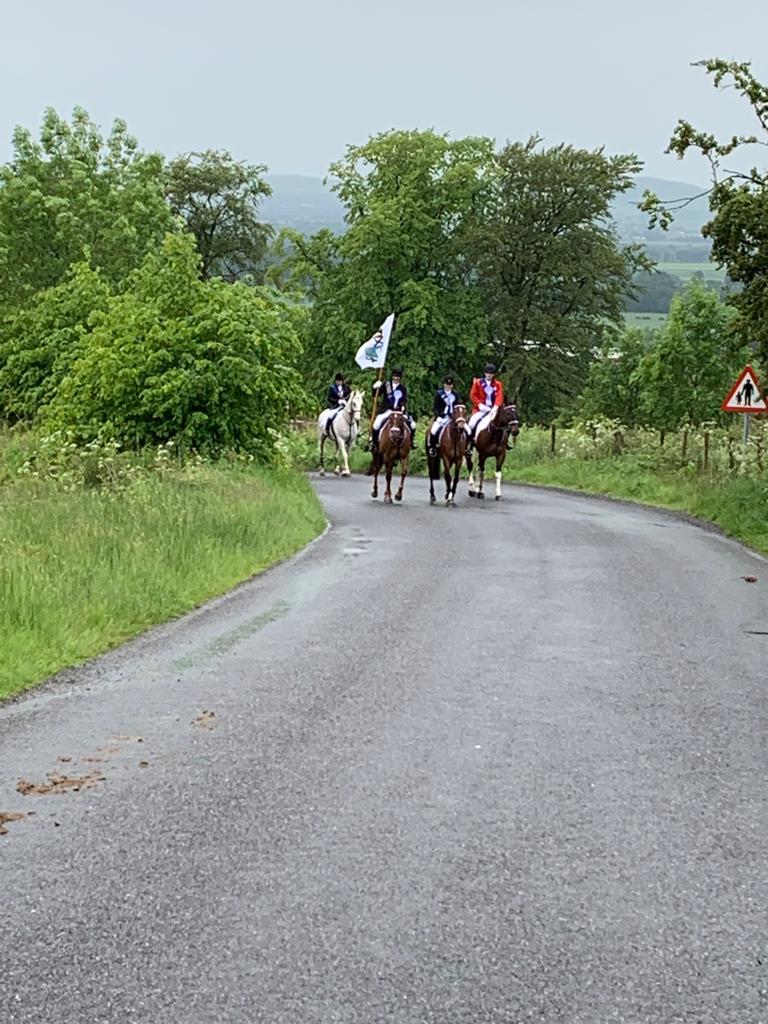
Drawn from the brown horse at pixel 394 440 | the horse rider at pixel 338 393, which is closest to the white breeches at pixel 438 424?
the brown horse at pixel 394 440

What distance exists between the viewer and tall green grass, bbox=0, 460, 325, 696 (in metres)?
10.8

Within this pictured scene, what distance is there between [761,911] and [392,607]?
8151 millimetres

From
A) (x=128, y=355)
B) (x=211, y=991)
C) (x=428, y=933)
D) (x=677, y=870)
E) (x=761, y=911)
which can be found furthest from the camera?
(x=128, y=355)

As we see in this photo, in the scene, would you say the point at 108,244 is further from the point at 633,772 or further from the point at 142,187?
the point at 633,772

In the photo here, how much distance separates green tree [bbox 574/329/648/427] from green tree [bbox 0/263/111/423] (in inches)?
1102

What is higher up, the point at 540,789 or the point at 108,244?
the point at 108,244

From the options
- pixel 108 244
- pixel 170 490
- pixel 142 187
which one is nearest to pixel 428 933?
pixel 170 490

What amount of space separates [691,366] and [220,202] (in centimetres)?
3569

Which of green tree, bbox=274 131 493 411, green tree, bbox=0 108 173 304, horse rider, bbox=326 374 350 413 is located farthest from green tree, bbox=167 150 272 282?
horse rider, bbox=326 374 350 413

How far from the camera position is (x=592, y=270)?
5772 cm

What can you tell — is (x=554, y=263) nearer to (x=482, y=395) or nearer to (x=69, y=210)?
(x=69, y=210)

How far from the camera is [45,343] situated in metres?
37.9

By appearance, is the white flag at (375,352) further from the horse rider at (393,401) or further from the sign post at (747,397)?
→ the sign post at (747,397)

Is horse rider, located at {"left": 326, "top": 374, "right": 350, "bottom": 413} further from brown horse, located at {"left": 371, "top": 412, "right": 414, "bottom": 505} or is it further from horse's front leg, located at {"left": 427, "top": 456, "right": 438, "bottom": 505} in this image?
brown horse, located at {"left": 371, "top": 412, "right": 414, "bottom": 505}
